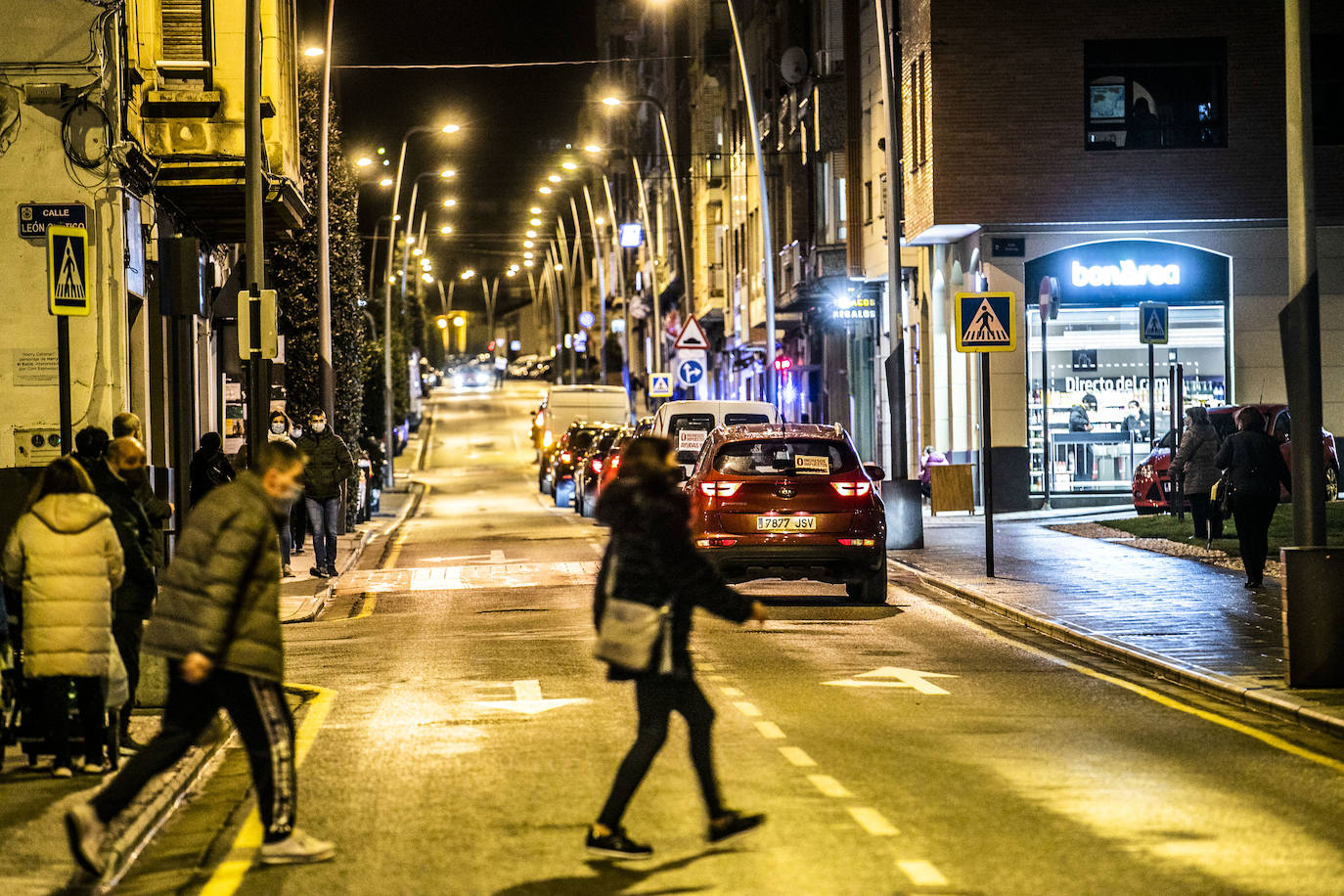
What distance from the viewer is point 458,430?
90.9 meters

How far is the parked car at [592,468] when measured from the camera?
38.2 m

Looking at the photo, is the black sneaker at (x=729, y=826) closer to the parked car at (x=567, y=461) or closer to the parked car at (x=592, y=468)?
the parked car at (x=592, y=468)

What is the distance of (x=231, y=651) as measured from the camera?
302 inches

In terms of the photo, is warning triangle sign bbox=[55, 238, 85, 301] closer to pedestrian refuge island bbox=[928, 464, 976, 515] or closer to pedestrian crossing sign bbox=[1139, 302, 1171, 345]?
pedestrian crossing sign bbox=[1139, 302, 1171, 345]

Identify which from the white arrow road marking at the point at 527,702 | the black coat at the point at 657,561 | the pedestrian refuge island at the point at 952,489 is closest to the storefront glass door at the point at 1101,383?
the pedestrian refuge island at the point at 952,489

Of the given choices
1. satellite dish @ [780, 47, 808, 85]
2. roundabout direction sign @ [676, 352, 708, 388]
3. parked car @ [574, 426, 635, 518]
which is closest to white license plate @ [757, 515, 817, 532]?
parked car @ [574, 426, 635, 518]

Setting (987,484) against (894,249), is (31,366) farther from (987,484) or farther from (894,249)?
(894,249)

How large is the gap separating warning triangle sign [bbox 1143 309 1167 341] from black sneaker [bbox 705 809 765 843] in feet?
72.6

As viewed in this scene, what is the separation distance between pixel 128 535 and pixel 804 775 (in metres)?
3.61

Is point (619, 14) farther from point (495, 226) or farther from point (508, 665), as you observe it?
point (508, 665)

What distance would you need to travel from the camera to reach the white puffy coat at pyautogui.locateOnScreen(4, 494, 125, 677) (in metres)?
9.37

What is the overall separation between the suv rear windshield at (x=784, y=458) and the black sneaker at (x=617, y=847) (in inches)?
444

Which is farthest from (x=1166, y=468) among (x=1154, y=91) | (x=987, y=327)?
(x=987, y=327)

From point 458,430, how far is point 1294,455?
3108 inches
